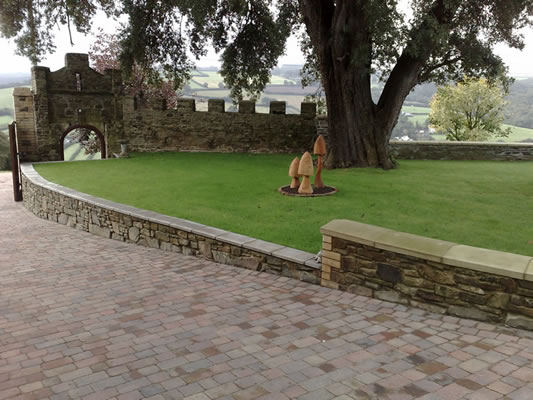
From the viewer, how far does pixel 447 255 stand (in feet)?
14.6

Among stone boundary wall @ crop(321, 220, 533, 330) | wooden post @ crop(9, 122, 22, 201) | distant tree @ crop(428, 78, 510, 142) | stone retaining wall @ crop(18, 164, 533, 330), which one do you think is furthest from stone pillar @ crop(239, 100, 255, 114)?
distant tree @ crop(428, 78, 510, 142)

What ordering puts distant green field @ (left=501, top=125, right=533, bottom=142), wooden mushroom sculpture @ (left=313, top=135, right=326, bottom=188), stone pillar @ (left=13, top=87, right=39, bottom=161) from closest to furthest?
wooden mushroom sculpture @ (left=313, top=135, right=326, bottom=188) → stone pillar @ (left=13, top=87, right=39, bottom=161) → distant green field @ (left=501, top=125, right=533, bottom=142)

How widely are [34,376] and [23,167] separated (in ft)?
50.7

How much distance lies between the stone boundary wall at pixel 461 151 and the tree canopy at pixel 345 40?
111 inches

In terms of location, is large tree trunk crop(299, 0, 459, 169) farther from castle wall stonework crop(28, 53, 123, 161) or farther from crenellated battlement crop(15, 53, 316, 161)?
castle wall stonework crop(28, 53, 123, 161)

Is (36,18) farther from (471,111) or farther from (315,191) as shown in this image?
(471,111)

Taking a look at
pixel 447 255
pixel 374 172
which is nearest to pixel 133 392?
pixel 447 255

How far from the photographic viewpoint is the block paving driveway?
330 centimetres

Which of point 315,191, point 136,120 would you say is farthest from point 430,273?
point 136,120

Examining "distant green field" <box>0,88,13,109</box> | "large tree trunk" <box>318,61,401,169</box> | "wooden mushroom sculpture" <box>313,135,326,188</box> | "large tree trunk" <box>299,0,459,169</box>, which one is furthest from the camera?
"distant green field" <box>0,88,13,109</box>

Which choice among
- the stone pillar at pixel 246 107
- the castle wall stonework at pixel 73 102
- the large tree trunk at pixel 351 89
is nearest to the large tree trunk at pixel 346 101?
the large tree trunk at pixel 351 89

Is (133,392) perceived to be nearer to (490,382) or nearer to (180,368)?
(180,368)

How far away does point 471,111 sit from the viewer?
33656 millimetres

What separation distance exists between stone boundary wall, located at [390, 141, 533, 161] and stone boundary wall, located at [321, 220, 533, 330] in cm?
1354
